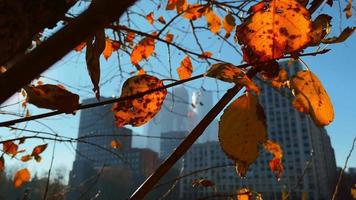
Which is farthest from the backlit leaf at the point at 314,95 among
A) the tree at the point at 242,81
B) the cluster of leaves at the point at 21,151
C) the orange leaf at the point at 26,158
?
the orange leaf at the point at 26,158

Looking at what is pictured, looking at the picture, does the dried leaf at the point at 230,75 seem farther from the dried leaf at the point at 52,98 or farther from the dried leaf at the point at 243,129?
the dried leaf at the point at 52,98

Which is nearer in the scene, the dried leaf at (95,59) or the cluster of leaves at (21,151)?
the dried leaf at (95,59)

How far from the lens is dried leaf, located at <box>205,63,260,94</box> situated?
0.28m

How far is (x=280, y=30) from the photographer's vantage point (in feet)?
1.19

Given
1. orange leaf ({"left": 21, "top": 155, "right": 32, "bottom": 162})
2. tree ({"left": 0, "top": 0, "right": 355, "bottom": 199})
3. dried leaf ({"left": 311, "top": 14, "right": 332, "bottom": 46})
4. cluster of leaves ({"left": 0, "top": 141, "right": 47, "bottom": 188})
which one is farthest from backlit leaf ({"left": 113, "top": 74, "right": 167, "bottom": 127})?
orange leaf ({"left": 21, "top": 155, "right": 32, "bottom": 162})

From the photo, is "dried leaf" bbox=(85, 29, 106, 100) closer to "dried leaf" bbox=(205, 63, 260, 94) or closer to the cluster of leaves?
"dried leaf" bbox=(205, 63, 260, 94)

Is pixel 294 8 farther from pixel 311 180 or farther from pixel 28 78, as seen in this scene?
pixel 311 180

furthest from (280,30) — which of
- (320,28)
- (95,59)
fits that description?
(95,59)

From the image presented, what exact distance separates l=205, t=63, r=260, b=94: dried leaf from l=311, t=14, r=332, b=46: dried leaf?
130 mm

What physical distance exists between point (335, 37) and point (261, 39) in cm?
11

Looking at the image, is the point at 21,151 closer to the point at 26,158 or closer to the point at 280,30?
the point at 26,158

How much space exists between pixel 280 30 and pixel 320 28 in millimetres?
68

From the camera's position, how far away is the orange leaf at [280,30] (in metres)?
0.36

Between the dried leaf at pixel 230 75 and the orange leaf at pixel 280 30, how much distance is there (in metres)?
0.08
